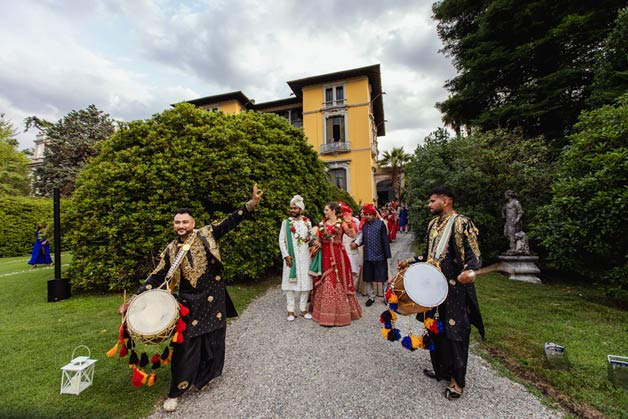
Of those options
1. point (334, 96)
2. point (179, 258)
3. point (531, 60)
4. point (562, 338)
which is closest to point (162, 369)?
point (179, 258)

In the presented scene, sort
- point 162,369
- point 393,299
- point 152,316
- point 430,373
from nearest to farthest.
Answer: point 152,316
point 393,299
point 430,373
point 162,369

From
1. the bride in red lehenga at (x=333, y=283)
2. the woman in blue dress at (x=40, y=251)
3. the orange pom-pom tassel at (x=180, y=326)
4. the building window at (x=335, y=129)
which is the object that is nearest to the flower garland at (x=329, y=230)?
the bride in red lehenga at (x=333, y=283)

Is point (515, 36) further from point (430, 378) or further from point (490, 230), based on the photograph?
point (430, 378)

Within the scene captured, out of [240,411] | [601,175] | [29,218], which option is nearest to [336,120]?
[601,175]

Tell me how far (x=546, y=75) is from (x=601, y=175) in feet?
34.4

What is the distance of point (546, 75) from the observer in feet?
41.3

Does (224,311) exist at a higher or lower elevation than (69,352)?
higher

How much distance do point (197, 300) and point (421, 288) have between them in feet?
7.74

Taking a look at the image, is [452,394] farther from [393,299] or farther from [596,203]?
[596,203]

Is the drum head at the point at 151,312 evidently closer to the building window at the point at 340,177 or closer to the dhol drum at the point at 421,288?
the dhol drum at the point at 421,288

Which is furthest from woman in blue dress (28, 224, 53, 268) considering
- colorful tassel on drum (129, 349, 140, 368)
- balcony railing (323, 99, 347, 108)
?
balcony railing (323, 99, 347, 108)

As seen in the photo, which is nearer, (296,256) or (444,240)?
(444,240)

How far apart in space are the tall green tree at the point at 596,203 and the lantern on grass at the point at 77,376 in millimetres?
8326

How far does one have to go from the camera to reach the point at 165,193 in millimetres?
6496
